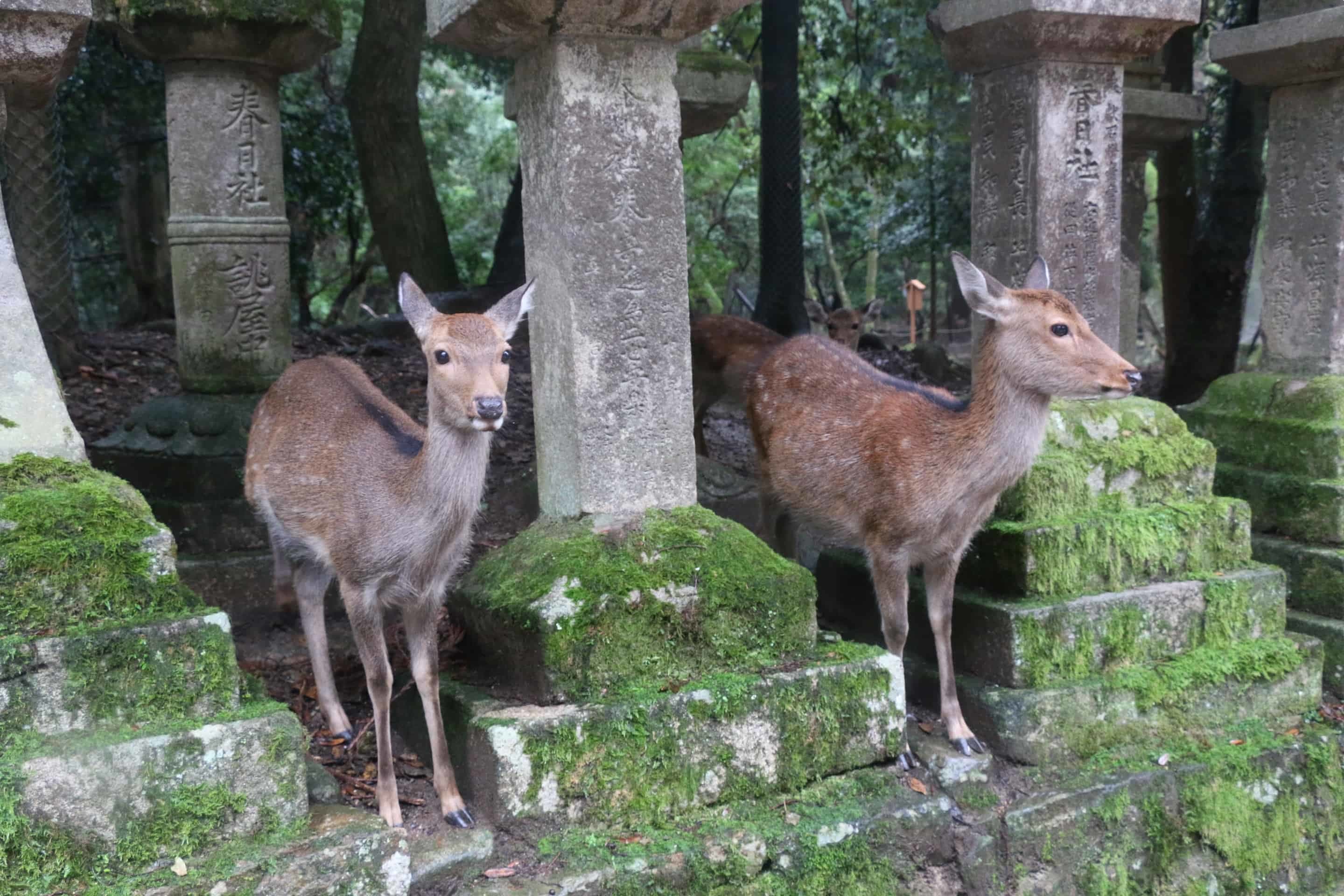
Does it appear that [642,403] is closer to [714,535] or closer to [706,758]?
[714,535]

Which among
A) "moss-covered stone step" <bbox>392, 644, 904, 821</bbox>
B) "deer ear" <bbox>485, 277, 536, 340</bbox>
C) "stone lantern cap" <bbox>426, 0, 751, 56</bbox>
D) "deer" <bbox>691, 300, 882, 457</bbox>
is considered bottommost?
"moss-covered stone step" <bbox>392, 644, 904, 821</bbox>

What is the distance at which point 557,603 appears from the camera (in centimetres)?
346

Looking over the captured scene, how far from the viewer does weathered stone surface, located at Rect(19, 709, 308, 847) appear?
2.70 m

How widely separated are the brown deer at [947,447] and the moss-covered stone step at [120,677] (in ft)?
7.27

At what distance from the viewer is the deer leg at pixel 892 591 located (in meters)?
4.10

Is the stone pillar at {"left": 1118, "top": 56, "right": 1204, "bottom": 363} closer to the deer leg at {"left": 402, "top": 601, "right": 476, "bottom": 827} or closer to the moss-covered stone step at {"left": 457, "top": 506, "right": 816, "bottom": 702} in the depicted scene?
the moss-covered stone step at {"left": 457, "top": 506, "right": 816, "bottom": 702}

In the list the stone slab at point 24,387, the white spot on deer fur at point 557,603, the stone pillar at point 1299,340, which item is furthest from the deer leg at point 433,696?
the stone pillar at point 1299,340

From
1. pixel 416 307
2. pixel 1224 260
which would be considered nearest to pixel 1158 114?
pixel 1224 260

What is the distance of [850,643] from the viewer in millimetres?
3908

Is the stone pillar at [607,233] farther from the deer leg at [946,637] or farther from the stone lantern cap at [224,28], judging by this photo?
the stone lantern cap at [224,28]

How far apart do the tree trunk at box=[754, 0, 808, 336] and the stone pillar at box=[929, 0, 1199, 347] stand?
4584 mm

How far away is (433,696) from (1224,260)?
7.92 m

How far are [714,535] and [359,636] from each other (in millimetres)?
1167

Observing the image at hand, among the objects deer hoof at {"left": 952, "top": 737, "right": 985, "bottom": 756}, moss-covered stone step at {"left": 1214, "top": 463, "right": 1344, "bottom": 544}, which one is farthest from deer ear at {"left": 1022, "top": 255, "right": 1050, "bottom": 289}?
moss-covered stone step at {"left": 1214, "top": 463, "right": 1344, "bottom": 544}
